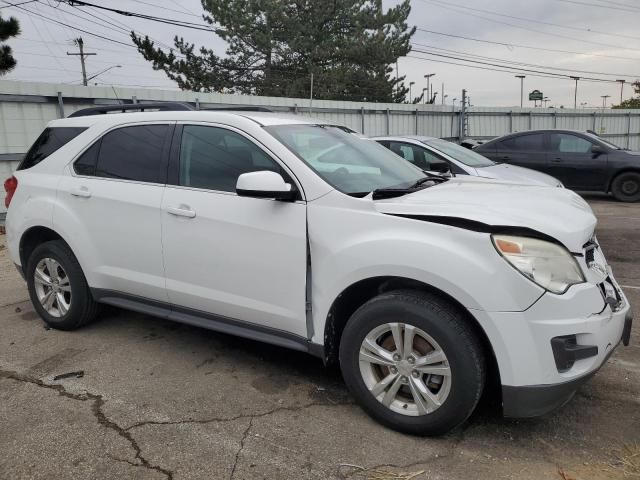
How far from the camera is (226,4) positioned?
25.7 metres

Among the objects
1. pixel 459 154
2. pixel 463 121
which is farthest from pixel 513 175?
pixel 463 121

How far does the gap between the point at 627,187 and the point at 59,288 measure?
10916 millimetres

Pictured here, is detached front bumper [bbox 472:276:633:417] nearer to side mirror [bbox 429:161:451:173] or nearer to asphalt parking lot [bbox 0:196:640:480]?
asphalt parking lot [bbox 0:196:640:480]

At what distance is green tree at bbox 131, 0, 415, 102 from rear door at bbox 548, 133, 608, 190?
672 inches

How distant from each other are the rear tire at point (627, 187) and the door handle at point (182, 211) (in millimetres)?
10337

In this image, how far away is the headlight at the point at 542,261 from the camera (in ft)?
8.18

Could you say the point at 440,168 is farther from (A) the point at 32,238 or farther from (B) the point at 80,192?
(A) the point at 32,238

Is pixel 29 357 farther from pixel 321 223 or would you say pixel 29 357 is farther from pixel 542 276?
pixel 542 276

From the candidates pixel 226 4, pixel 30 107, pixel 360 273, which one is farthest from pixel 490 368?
pixel 226 4

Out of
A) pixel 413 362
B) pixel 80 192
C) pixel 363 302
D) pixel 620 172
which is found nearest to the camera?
pixel 413 362

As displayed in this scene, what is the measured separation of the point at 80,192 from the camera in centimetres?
404

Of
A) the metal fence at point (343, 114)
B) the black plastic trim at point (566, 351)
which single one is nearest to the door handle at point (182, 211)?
the black plastic trim at point (566, 351)

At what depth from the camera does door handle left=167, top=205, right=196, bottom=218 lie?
3.44 m

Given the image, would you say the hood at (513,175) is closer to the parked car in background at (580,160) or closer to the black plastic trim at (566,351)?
the parked car in background at (580,160)
